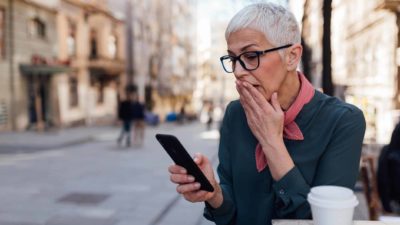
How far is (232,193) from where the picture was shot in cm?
185

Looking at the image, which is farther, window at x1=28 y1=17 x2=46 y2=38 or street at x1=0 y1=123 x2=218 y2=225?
window at x1=28 y1=17 x2=46 y2=38

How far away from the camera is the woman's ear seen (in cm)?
159

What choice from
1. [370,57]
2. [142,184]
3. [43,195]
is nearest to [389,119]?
[370,57]

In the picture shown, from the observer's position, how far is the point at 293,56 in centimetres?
160

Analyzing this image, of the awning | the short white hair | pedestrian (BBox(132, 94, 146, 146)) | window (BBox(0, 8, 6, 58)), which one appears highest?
window (BBox(0, 8, 6, 58))

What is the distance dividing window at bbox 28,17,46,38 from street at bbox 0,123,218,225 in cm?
1236

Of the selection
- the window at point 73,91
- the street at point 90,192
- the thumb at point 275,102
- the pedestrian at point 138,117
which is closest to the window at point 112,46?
the window at point 73,91

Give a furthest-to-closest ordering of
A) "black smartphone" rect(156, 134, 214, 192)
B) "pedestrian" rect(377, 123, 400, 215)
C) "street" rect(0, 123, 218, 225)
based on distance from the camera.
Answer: "street" rect(0, 123, 218, 225) → "pedestrian" rect(377, 123, 400, 215) → "black smartphone" rect(156, 134, 214, 192)

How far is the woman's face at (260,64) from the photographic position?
154 centimetres

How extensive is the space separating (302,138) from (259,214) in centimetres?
37

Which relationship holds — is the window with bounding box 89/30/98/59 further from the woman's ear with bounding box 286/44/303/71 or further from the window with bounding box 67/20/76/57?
Answer: the woman's ear with bounding box 286/44/303/71

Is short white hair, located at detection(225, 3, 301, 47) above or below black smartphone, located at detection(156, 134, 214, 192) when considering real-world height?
above

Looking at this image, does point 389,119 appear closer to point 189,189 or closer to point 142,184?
point 142,184

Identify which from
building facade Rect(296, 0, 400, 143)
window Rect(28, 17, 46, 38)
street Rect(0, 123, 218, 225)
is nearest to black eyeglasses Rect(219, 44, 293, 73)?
street Rect(0, 123, 218, 225)
